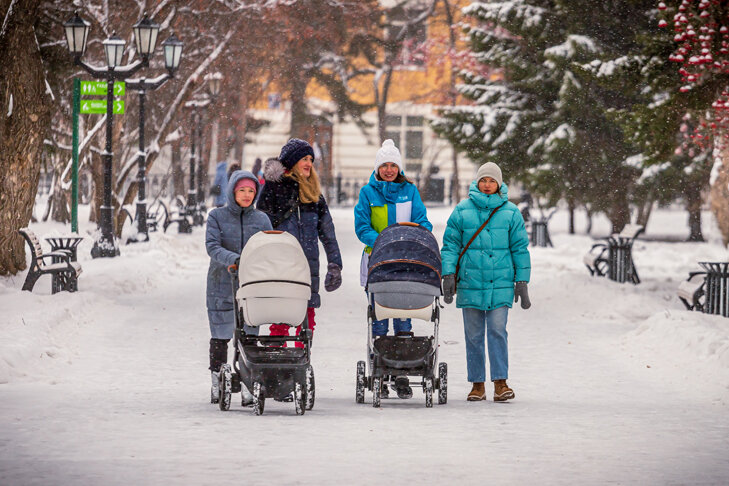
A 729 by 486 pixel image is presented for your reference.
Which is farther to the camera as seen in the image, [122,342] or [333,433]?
[122,342]

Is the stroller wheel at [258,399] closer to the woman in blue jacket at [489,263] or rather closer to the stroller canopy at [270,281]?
the stroller canopy at [270,281]

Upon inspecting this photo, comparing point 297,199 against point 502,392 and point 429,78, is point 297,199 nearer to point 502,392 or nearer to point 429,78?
point 502,392

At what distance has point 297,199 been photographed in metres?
9.50

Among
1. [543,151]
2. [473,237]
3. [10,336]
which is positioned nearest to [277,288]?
[473,237]

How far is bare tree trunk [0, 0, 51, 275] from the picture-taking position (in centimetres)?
1730

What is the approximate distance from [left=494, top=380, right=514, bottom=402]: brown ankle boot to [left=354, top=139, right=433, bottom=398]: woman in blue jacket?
67cm

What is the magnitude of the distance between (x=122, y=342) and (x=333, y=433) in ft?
18.1

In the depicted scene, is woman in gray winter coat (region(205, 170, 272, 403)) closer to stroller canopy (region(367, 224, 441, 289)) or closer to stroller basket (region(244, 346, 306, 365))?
stroller basket (region(244, 346, 306, 365))

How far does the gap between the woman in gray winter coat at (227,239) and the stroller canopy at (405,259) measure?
0.93 meters

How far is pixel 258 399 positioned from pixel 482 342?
2.03 metres

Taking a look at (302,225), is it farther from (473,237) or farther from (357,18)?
(357,18)

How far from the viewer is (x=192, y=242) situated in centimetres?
2831

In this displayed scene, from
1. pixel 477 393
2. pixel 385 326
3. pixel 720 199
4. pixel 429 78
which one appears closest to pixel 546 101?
pixel 720 199

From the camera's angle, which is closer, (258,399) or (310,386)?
(258,399)
